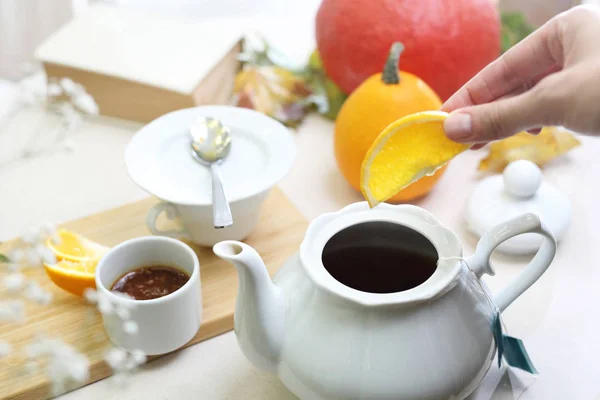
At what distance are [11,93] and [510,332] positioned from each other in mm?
856

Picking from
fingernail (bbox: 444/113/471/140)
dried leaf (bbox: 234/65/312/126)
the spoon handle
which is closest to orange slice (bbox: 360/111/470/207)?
fingernail (bbox: 444/113/471/140)

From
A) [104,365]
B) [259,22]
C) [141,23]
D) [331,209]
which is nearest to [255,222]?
[331,209]

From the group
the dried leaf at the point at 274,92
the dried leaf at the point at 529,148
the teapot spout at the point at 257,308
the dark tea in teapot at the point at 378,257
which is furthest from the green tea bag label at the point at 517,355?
the dried leaf at the point at 274,92

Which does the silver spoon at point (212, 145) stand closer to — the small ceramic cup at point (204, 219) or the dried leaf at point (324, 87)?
the small ceramic cup at point (204, 219)

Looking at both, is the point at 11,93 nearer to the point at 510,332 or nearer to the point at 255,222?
the point at 255,222

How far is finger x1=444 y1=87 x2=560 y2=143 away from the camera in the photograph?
503mm

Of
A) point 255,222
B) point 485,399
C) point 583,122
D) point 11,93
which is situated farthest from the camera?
point 11,93

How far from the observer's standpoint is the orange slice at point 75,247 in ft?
2.38

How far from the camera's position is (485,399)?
630 mm

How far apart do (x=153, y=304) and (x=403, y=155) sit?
27 cm

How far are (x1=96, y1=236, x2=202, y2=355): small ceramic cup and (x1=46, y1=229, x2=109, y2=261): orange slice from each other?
55 mm

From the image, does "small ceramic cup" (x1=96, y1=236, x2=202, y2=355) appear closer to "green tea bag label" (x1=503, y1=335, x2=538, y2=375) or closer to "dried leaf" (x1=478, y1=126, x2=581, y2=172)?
"green tea bag label" (x1=503, y1=335, x2=538, y2=375)

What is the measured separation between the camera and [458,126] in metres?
0.53

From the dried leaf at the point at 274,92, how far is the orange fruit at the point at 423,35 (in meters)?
0.12
